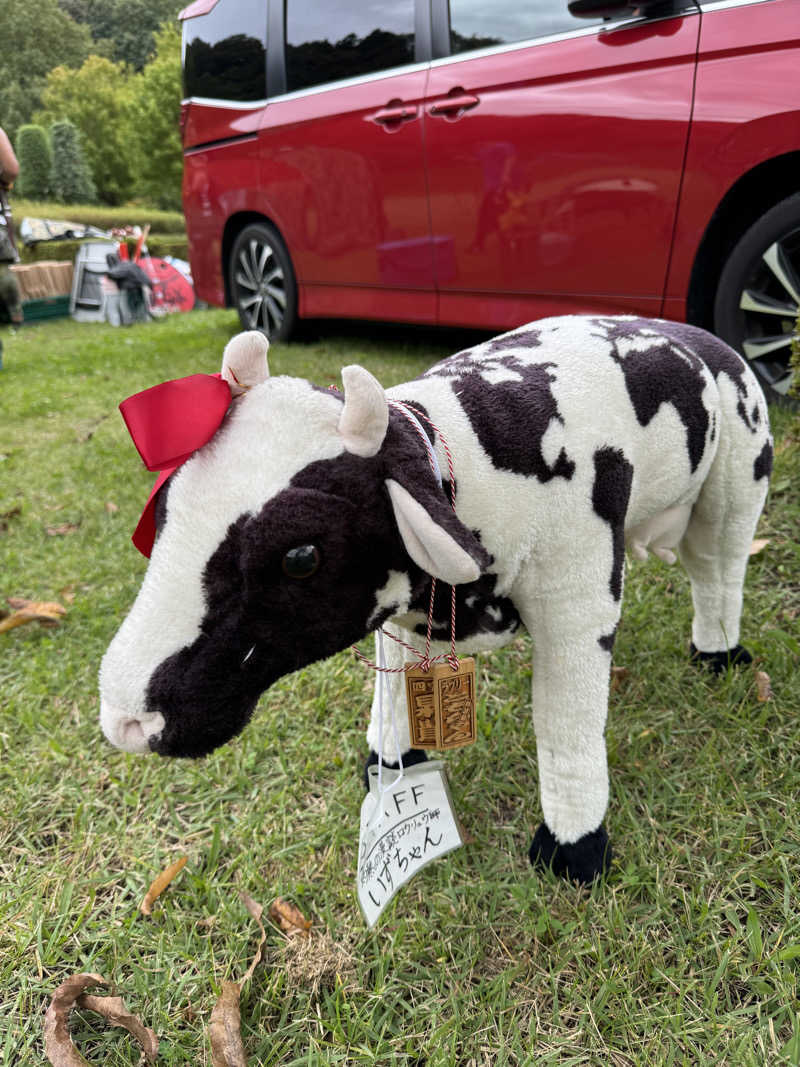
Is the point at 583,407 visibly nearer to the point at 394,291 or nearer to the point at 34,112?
the point at 394,291

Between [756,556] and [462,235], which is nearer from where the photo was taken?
[756,556]

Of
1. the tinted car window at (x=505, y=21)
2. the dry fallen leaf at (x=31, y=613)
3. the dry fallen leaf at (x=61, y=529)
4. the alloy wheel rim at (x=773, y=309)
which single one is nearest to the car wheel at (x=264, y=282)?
the tinted car window at (x=505, y=21)

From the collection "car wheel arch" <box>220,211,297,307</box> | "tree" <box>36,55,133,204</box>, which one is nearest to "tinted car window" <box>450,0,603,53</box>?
"car wheel arch" <box>220,211,297,307</box>

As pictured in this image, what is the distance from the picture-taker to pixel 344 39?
4137 millimetres

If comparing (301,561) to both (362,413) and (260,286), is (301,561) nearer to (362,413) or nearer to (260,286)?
(362,413)

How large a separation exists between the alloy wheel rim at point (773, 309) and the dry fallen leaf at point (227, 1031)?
8.83ft

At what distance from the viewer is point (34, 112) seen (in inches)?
1625

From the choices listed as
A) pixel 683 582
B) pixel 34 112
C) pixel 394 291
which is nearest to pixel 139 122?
pixel 34 112

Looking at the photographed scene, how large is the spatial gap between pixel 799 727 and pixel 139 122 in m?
33.8

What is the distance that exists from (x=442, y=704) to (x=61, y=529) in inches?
95.1

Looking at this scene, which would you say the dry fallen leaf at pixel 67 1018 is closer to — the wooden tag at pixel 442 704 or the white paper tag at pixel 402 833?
the white paper tag at pixel 402 833

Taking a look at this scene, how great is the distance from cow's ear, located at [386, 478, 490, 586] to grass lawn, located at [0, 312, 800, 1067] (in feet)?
2.61

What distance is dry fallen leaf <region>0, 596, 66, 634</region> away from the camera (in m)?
2.43

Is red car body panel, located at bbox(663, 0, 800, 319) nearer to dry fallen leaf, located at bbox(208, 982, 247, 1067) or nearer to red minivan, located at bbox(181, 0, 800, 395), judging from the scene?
red minivan, located at bbox(181, 0, 800, 395)
